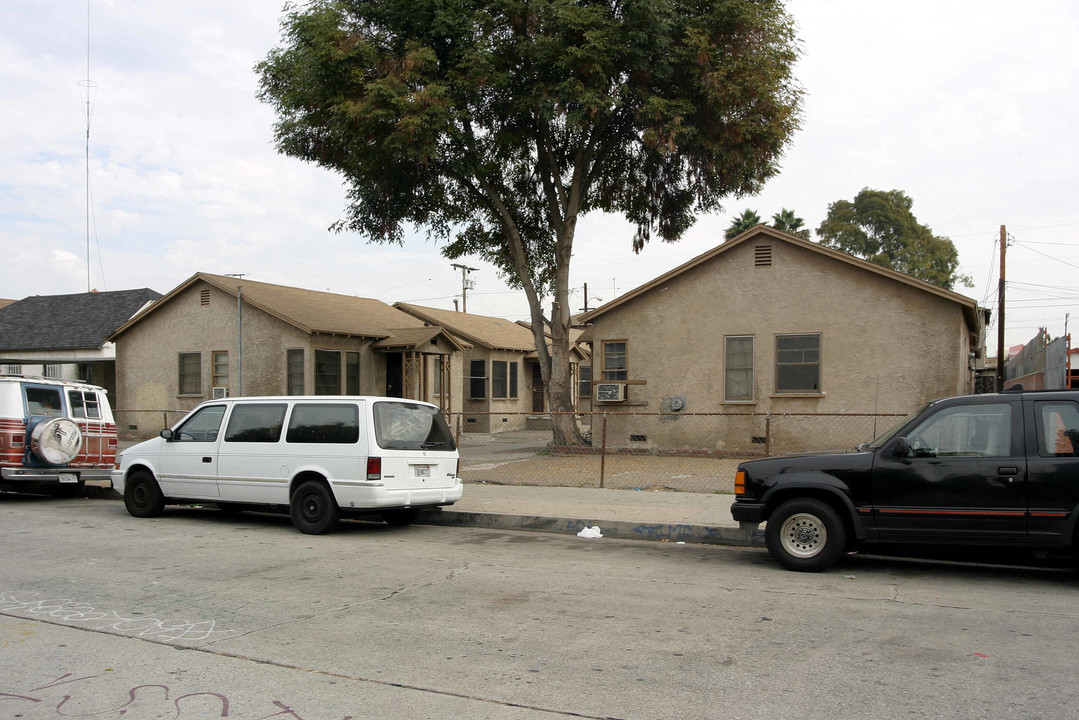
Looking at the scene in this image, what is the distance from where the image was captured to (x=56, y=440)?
13.9m

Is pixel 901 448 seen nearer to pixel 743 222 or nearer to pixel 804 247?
pixel 804 247

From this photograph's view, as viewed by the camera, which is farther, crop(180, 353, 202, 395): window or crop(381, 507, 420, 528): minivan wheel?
crop(180, 353, 202, 395): window

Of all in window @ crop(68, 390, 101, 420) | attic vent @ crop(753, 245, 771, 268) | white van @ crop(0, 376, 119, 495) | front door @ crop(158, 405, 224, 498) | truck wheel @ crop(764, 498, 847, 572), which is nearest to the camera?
truck wheel @ crop(764, 498, 847, 572)

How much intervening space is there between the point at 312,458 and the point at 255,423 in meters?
1.16

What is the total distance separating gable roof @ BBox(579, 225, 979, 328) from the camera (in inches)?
711

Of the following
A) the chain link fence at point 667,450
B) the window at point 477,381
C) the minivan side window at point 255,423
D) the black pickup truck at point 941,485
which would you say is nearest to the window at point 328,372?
the chain link fence at point 667,450

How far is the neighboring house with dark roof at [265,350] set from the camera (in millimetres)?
25094

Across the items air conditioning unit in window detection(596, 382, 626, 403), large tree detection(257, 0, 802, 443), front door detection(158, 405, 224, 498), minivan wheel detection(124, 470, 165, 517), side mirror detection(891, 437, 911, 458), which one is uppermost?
large tree detection(257, 0, 802, 443)

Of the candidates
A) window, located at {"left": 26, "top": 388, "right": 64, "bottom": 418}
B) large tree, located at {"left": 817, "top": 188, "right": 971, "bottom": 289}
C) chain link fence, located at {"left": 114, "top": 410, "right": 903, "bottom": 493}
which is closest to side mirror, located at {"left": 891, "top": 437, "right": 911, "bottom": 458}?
chain link fence, located at {"left": 114, "top": 410, "right": 903, "bottom": 493}

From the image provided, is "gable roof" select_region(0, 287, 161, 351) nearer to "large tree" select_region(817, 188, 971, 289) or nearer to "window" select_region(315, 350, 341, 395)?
"window" select_region(315, 350, 341, 395)

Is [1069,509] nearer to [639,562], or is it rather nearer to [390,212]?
[639,562]

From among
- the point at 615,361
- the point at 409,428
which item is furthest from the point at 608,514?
the point at 615,361

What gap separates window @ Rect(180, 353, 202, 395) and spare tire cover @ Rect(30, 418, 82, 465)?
1284cm

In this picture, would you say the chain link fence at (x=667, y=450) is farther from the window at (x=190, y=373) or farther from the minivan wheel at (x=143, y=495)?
the window at (x=190, y=373)
